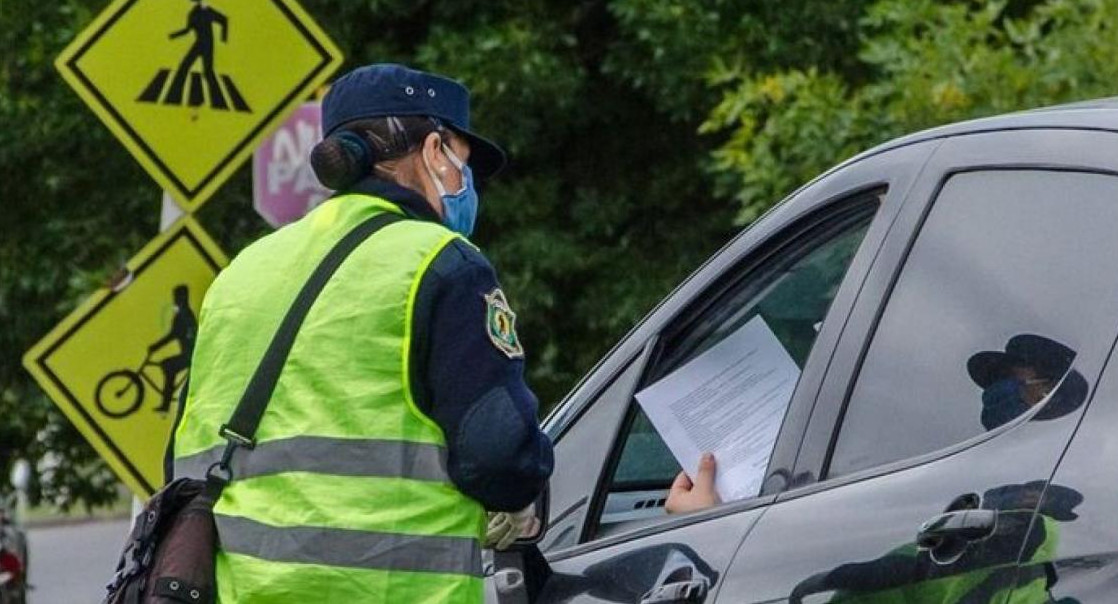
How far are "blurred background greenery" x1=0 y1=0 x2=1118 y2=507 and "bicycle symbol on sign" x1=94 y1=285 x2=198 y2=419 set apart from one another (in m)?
2.76

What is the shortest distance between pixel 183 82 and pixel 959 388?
193 inches

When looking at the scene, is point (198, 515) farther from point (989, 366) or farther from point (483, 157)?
point (989, 366)

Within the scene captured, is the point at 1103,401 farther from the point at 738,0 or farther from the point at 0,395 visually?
the point at 0,395

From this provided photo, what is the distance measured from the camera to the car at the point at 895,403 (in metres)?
3.22

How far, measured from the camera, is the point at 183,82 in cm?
809

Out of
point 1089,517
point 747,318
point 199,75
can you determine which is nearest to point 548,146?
point 199,75

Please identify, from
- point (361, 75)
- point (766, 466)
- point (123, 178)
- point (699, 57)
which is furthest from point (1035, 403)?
point (123, 178)

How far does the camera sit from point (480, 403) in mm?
3752

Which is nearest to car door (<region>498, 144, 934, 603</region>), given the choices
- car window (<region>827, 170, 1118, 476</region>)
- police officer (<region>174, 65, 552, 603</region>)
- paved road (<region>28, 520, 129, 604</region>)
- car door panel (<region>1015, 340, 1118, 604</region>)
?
car window (<region>827, 170, 1118, 476</region>)

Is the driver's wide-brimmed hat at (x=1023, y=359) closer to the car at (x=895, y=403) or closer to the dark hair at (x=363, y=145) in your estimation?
the car at (x=895, y=403)

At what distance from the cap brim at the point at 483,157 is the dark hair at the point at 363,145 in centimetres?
10

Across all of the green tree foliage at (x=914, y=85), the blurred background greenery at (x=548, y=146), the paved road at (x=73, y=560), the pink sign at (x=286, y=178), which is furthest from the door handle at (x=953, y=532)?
the paved road at (x=73, y=560)

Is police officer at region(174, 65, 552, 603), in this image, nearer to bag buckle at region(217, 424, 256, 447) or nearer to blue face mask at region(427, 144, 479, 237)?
bag buckle at region(217, 424, 256, 447)

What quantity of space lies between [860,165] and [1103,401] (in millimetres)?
885
